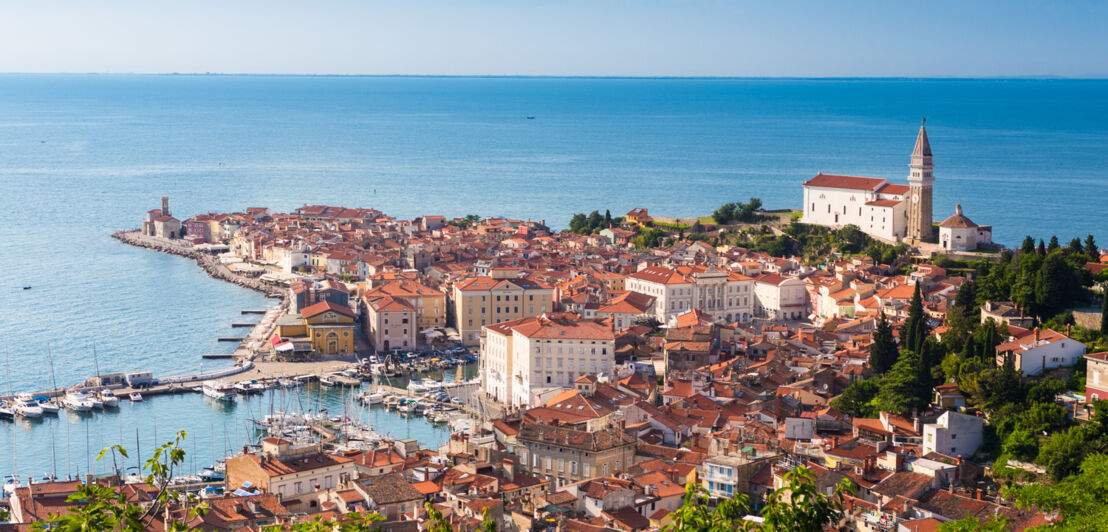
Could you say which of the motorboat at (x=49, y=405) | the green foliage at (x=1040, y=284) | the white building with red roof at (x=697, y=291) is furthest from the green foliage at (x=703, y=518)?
the white building with red roof at (x=697, y=291)

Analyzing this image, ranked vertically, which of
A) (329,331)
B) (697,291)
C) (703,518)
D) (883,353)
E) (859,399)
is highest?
(703,518)

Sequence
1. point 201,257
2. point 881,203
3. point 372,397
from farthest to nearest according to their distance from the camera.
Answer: point 201,257, point 881,203, point 372,397

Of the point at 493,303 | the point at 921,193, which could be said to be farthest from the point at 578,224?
the point at 493,303

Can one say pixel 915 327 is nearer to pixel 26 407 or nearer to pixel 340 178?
pixel 26 407

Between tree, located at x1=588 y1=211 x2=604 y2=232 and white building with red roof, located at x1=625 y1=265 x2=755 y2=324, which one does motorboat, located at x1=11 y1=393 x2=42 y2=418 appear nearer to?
white building with red roof, located at x1=625 y1=265 x2=755 y2=324

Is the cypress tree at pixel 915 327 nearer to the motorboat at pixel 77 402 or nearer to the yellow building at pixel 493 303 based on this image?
the yellow building at pixel 493 303

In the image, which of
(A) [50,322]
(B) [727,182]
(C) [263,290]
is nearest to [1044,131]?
(B) [727,182]

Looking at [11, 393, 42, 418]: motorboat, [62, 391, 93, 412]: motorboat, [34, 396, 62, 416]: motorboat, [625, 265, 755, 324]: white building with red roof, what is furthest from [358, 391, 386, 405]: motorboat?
[625, 265, 755, 324]: white building with red roof
